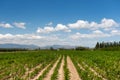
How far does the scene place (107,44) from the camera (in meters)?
171

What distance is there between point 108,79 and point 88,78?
137 centimetres

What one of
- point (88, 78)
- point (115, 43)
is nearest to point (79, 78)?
point (88, 78)

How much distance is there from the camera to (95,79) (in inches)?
548

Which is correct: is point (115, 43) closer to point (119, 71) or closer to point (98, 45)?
point (98, 45)

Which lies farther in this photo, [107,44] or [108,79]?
[107,44]

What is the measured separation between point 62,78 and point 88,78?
1664 millimetres

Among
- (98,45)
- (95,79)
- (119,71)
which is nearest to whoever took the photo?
(95,79)

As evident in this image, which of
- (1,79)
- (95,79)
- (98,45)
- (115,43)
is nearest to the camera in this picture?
(95,79)

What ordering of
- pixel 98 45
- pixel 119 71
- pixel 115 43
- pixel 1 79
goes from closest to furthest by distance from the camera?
pixel 1 79 < pixel 119 71 < pixel 115 43 < pixel 98 45

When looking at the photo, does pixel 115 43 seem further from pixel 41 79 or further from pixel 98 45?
pixel 41 79

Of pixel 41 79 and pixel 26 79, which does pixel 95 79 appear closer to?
pixel 41 79

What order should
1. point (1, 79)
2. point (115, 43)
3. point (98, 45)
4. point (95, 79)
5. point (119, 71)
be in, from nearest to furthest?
point (95, 79) → point (1, 79) → point (119, 71) → point (115, 43) → point (98, 45)

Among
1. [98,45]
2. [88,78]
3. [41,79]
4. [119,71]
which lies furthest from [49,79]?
[98,45]

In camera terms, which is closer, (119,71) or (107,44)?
(119,71)
